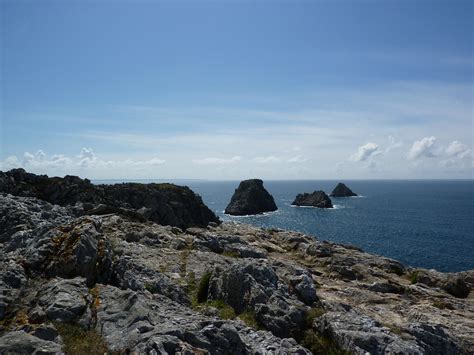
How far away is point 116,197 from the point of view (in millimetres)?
89688

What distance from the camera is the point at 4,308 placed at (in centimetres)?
1477

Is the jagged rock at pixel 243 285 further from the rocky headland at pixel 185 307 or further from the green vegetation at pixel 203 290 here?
the green vegetation at pixel 203 290

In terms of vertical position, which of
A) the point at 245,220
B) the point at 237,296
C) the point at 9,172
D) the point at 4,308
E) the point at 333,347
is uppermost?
the point at 9,172

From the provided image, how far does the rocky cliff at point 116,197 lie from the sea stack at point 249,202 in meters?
74.9

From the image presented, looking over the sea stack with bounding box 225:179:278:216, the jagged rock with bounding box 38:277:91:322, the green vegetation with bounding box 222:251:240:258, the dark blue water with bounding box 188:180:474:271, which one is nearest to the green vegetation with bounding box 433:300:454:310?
the green vegetation with bounding box 222:251:240:258

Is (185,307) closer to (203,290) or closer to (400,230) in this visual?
(203,290)

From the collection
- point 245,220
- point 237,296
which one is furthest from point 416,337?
point 245,220

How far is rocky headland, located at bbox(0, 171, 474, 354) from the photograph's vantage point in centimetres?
1349

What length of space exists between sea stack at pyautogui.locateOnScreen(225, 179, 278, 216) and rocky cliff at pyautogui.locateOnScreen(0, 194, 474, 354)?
148 metres

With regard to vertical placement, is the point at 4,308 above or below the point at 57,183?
below

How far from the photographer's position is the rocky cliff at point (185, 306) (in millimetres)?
13508

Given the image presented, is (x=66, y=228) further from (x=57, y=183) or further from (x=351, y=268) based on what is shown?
(x=57, y=183)

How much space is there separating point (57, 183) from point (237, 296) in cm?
6722

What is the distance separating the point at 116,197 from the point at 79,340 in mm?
80803
